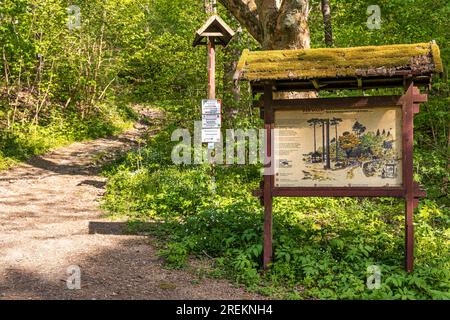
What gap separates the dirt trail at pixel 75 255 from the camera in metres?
5.50

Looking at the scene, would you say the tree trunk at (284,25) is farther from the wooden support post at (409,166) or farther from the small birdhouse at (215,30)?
the wooden support post at (409,166)

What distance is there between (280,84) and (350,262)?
2.62m

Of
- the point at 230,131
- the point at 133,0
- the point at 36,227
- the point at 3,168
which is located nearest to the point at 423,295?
the point at 36,227

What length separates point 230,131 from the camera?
1234 centimetres

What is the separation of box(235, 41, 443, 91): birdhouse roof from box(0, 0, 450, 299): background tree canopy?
3.42 feet

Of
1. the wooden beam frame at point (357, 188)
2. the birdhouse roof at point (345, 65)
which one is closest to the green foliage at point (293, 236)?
the wooden beam frame at point (357, 188)

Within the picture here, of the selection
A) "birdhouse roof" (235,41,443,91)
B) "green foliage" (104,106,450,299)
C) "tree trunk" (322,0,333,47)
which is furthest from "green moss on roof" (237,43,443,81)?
"tree trunk" (322,0,333,47)

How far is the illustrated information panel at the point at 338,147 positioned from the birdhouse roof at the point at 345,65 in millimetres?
489

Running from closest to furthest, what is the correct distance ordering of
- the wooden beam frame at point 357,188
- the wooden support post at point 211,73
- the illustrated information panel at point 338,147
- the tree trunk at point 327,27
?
1. the wooden beam frame at point 357,188
2. the illustrated information panel at point 338,147
3. the wooden support post at point 211,73
4. the tree trunk at point 327,27

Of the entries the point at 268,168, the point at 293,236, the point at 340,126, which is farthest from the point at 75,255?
the point at 340,126

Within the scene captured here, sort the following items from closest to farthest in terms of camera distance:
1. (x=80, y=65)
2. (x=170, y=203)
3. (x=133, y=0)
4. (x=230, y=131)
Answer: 1. (x=170, y=203)
2. (x=230, y=131)
3. (x=80, y=65)
4. (x=133, y=0)
